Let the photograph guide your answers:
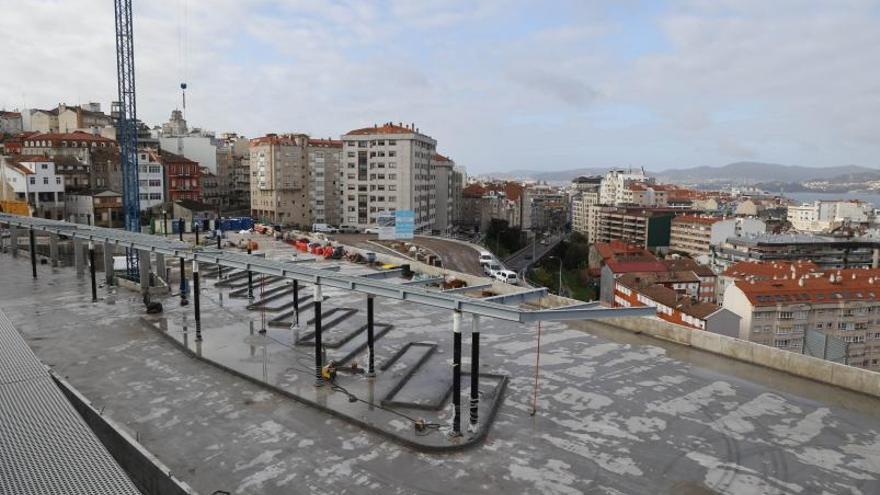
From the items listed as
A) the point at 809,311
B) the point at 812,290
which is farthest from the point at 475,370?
the point at 812,290

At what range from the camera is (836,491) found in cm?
990

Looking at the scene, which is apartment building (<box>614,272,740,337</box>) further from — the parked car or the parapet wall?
the parked car

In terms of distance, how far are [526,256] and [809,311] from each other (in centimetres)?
5156

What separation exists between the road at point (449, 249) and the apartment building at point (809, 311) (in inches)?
771

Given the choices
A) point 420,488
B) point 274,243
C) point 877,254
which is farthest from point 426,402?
point 877,254

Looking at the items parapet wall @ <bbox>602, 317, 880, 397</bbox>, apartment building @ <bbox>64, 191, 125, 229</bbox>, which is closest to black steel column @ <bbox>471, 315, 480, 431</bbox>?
parapet wall @ <bbox>602, 317, 880, 397</bbox>

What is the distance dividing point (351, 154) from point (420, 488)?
215ft

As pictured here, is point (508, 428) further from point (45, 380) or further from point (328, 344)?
point (45, 380)

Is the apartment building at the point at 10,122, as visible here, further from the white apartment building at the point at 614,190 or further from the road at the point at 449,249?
the white apartment building at the point at 614,190

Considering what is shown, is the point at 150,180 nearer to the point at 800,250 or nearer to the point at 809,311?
the point at 809,311

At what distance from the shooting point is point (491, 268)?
4016cm

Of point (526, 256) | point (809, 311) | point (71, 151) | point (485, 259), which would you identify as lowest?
point (526, 256)

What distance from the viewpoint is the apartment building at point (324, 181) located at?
262 ft

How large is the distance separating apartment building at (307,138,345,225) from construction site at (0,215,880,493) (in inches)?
2349
